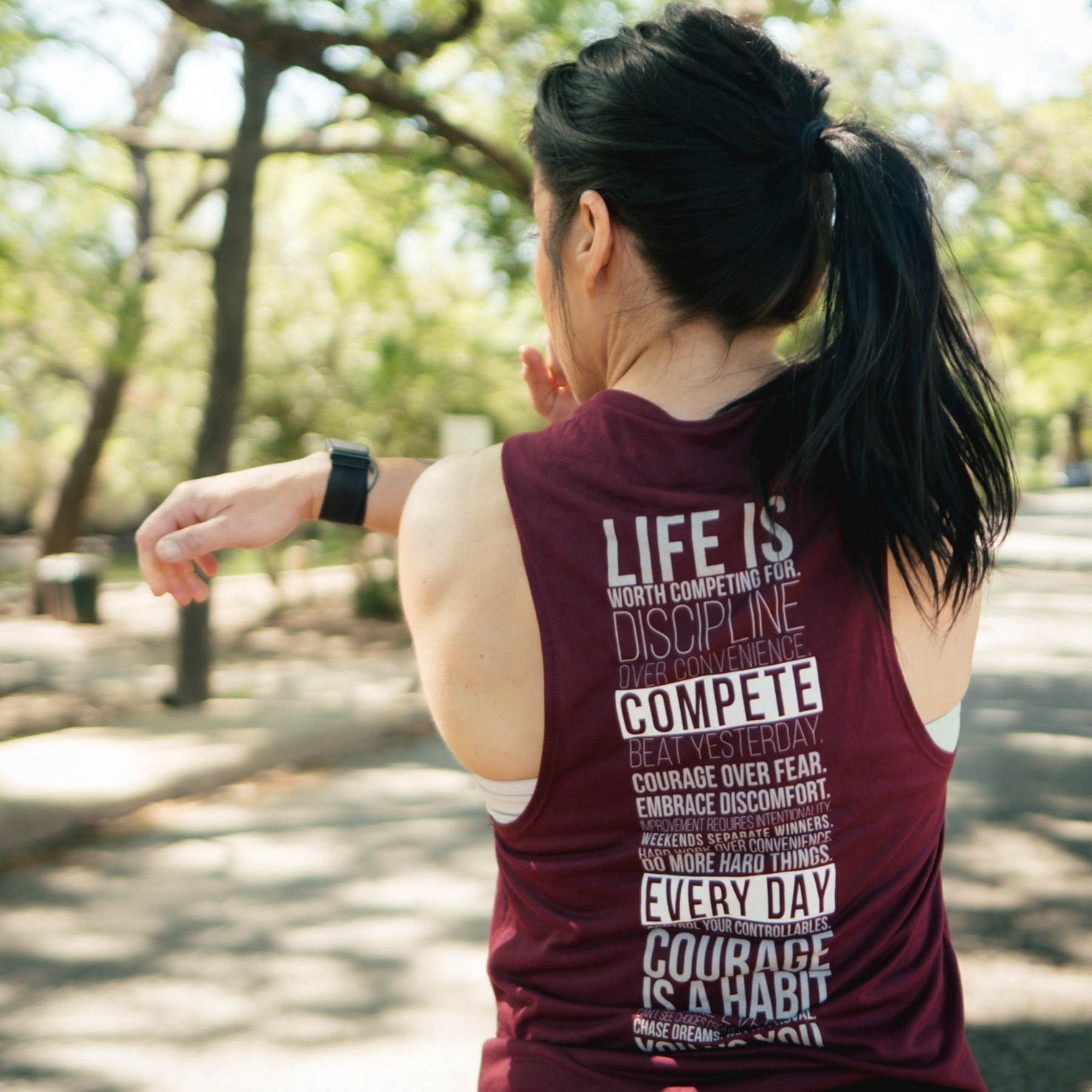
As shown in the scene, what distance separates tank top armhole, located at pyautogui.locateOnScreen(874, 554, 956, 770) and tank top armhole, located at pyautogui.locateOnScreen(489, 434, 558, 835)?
308 mm

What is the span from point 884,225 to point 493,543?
497mm

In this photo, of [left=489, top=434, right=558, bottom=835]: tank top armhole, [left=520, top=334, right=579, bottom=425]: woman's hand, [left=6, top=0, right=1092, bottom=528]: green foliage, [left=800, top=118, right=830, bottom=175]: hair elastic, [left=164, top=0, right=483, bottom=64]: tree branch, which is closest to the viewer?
[left=489, top=434, right=558, bottom=835]: tank top armhole

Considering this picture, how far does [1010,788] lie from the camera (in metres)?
6.25

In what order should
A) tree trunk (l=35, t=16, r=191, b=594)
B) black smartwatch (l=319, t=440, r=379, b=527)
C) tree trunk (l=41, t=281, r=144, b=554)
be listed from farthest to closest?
tree trunk (l=41, t=281, r=144, b=554) → tree trunk (l=35, t=16, r=191, b=594) → black smartwatch (l=319, t=440, r=379, b=527)

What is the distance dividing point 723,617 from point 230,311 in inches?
320

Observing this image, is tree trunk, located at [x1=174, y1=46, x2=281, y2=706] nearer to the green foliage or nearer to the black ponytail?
the green foliage

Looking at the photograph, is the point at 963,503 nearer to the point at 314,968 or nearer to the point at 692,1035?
the point at 692,1035

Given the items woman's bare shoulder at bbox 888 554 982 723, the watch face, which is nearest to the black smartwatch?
the watch face

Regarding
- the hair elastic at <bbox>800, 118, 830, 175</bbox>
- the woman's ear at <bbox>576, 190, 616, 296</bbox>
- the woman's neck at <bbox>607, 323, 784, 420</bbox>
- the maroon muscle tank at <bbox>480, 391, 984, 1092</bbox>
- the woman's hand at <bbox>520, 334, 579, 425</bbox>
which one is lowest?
the maroon muscle tank at <bbox>480, 391, 984, 1092</bbox>

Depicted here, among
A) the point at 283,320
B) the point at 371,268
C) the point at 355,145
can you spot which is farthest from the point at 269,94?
the point at 283,320

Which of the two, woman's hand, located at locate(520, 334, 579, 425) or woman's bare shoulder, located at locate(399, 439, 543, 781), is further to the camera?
woman's hand, located at locate(520, 334, 579, 425)

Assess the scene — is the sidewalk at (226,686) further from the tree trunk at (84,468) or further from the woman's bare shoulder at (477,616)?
the woman's bare shoulder at (477,616)

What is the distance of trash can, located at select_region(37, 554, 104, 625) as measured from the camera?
13.8m

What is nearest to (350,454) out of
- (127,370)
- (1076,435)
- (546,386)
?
(546,386)
